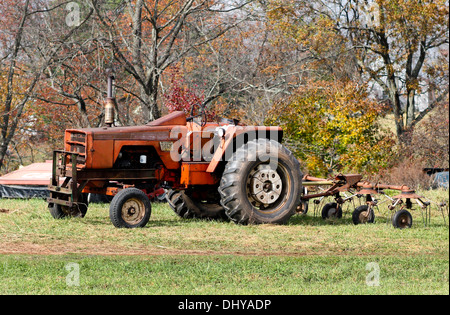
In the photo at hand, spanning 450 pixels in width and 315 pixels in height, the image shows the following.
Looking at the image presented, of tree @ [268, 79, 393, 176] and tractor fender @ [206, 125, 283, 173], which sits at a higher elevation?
tree @ [268, 79, 393, 176]

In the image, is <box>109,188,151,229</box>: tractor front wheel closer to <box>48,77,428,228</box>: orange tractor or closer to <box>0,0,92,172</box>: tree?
<box>48,77,428,228</box>: orange tractor

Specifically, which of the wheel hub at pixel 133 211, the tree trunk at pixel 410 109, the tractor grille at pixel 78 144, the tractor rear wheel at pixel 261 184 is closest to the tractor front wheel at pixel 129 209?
the wheel hub at pixel 133 211

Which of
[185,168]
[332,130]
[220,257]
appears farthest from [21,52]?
A: [220,257]

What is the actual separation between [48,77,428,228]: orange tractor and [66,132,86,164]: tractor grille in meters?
0.02

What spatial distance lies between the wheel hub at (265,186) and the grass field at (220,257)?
61cm

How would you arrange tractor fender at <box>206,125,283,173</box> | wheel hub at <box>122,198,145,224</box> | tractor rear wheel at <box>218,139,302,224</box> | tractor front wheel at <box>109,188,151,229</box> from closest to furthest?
tractor front wheel at <box>109,188,151,229</box>
wheel hub at <box>122,198,145,224</box>
tractor rear wheel at <box>218,139,302,224</box>
tractor fender at <box>206,125,283,173</box>

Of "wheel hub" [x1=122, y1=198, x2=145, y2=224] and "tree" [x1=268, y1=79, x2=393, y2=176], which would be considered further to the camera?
"tree" [x1=268, y1=79, x2=393, y2=176]

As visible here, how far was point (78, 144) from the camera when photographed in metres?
10.8

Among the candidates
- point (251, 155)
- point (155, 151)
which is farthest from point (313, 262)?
point (155, 151)

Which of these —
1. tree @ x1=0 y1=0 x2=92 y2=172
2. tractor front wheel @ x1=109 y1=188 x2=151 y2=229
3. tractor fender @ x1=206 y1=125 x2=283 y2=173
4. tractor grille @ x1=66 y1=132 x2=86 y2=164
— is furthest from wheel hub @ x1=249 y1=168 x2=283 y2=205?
tree @ x1=0 y1=0 x2=92 y2=172

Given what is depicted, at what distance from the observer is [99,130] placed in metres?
10.6

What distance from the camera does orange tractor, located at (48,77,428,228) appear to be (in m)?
10.6

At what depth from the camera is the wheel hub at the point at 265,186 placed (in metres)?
11.1

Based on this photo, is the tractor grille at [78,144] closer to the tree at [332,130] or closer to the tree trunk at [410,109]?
the tree at [332,130]
